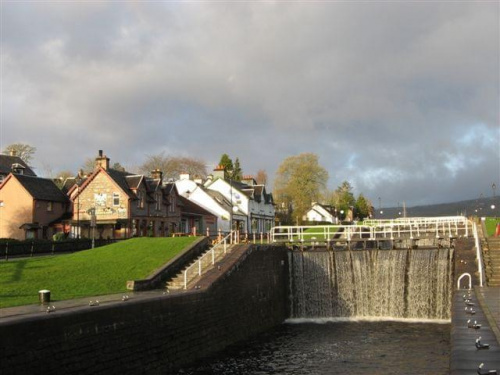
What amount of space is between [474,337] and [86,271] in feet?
63.8

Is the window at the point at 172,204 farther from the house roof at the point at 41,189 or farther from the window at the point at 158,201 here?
the house roof at the point at 41,189

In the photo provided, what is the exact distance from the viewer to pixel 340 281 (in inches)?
1369

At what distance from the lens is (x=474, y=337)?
37.5 feet

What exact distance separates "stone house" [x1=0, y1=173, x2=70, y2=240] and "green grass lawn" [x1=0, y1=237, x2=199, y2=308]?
23767mm

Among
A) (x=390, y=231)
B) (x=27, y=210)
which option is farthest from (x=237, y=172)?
(x=390, y=231)

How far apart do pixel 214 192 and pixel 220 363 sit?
5545 cm

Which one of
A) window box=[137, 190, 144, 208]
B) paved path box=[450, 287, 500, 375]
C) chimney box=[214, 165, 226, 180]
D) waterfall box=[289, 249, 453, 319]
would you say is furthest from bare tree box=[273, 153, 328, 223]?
paved path box=[450, 287, 500, 375]

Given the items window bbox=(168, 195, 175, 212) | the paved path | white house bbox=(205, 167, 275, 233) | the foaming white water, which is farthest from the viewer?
white house bbox=(205, 167, 275, 233)

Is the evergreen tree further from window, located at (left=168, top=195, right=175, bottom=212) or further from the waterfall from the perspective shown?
the waterfall

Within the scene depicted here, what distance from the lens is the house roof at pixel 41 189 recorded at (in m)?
53.5

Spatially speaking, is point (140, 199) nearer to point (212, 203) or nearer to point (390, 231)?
point (212, 203)

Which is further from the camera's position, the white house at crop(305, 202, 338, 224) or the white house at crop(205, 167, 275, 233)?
the white house at crop(305, 202, 338, 224)

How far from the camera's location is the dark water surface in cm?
2016

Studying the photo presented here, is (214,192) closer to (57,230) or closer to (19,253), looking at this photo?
(57,230)
